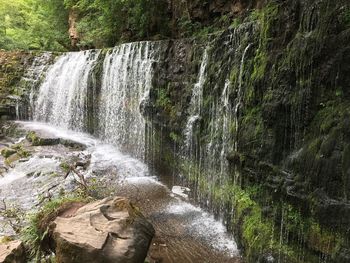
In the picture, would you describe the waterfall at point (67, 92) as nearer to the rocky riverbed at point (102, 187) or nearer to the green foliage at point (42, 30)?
the rocky riverbed at point (102, 187)

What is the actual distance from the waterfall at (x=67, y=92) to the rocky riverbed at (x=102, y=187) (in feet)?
3.89

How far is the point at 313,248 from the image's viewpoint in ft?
14.6

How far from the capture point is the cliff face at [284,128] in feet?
13.9

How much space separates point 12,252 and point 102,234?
1334mm

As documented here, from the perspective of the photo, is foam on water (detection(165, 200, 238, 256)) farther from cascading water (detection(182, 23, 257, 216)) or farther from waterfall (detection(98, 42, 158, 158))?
waterfall (detection(98, 42, 158, 158))

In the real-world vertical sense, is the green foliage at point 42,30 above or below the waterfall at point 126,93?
above

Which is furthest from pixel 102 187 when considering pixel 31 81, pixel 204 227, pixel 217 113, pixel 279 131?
pixel 31 81

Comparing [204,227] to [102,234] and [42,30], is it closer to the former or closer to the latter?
[102,234]

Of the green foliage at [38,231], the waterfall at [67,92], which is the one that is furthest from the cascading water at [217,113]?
the waterfall at [67,92]

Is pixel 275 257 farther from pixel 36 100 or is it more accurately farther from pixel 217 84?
pixel 36 100

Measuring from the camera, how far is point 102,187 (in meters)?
8.48

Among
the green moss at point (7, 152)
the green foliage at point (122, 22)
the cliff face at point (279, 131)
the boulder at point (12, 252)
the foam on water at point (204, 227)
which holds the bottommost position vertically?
the foam on water at point (204, 227)

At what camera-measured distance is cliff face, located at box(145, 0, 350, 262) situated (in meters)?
4.25

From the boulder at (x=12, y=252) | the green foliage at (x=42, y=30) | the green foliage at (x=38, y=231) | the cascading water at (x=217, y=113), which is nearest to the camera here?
the boulder at (x=12, y=252)
